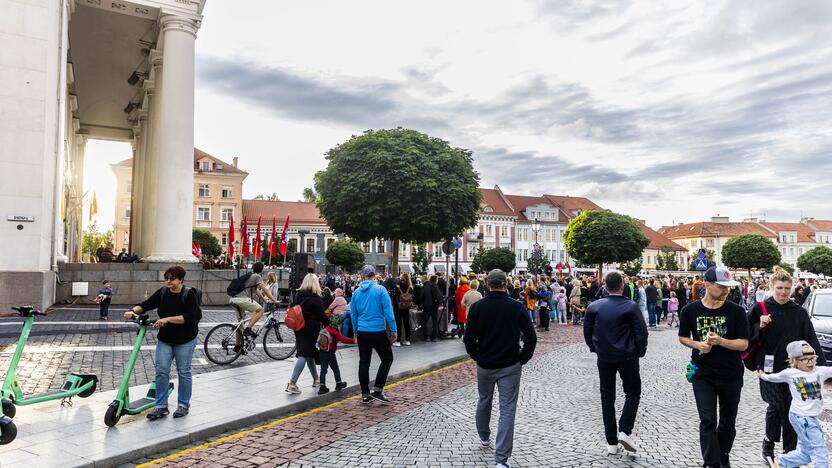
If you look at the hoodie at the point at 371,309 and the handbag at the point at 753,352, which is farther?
the hoodie at the point at 371,309

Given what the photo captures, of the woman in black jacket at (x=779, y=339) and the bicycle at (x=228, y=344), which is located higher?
the woman in black jacket at (x=779, y=339)

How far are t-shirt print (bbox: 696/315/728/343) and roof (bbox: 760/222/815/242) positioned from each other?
14870 centimetres

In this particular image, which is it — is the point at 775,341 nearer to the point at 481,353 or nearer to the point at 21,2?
the point at 481,353

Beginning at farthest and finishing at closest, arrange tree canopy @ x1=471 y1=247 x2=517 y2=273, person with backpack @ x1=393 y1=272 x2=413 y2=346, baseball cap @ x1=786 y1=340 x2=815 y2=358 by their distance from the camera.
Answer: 1. tree canopy @ x1=471 y1=247 x2=517 y2=273
2. person with backpack @ x1=393 y1=272 x2=413 y2=346
3. baseball cap @ x1=786 y1=340 x2=815 y2=358

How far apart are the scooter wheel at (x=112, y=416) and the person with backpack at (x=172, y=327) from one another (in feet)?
1.45

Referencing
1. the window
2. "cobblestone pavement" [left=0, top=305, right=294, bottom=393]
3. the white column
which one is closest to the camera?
"cobblestone pavement" [left=0, top=305, right=294, bottom=393]

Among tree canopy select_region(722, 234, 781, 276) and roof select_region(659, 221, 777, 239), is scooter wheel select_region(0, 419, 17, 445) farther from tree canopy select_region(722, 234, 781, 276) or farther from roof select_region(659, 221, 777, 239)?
roof select_region(659, 221, 777, 239)

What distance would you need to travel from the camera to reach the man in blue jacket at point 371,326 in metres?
8.18

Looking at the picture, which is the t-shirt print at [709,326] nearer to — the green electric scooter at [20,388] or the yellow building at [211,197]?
the green electric scooter at [20,388]

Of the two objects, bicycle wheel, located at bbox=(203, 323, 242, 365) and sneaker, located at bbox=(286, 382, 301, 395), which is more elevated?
bicycle wheel, located at bbox=(203, 323, 242, 365)

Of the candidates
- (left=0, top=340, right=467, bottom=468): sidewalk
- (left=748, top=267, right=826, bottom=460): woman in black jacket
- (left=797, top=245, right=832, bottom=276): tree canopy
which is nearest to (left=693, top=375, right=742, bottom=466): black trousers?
(left=748, top=267, right=826, bottom=460): woman in black jacket

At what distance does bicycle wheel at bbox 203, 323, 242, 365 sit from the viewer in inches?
428

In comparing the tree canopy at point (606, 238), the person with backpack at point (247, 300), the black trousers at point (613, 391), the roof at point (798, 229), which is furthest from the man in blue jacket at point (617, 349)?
the roof at point (798, 229)

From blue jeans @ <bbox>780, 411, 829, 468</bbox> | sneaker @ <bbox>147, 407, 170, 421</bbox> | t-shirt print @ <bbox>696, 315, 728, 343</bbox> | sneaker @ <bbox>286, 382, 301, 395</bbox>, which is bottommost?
sneaker @ <bbox>286, 382, 301, 395</bbox>
